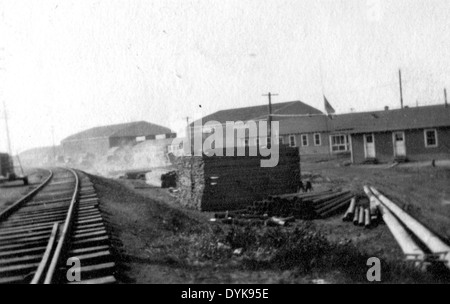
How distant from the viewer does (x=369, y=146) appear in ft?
94.3

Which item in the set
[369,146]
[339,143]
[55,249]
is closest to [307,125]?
[339,143]

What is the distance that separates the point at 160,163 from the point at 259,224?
123 feet

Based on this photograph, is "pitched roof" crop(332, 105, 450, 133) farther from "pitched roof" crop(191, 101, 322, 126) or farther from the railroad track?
"pitched roof" crop(191, 101, 322, 126)

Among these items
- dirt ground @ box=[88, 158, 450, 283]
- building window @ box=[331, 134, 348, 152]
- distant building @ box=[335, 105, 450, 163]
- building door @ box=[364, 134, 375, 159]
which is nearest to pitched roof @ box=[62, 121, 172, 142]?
building window @ box=[331, 134, 348, 152]

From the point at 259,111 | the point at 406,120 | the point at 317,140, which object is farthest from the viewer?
the point at 259,111

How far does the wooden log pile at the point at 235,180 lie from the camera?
13.0 m

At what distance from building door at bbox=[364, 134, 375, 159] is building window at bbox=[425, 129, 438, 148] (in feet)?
11.6

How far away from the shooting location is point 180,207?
13875 millimetres

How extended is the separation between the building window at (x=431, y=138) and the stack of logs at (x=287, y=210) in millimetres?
18269

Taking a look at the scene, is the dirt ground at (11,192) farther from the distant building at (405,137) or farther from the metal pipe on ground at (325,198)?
the distant building at (405,137)

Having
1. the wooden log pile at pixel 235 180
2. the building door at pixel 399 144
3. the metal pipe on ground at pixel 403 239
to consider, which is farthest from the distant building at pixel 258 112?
the metal pipe on ground at pixel 403 239

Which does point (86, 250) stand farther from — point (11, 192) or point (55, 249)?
point (11, 192)

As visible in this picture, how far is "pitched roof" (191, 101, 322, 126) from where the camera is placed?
58275 mm

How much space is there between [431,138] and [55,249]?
86.5 feet
